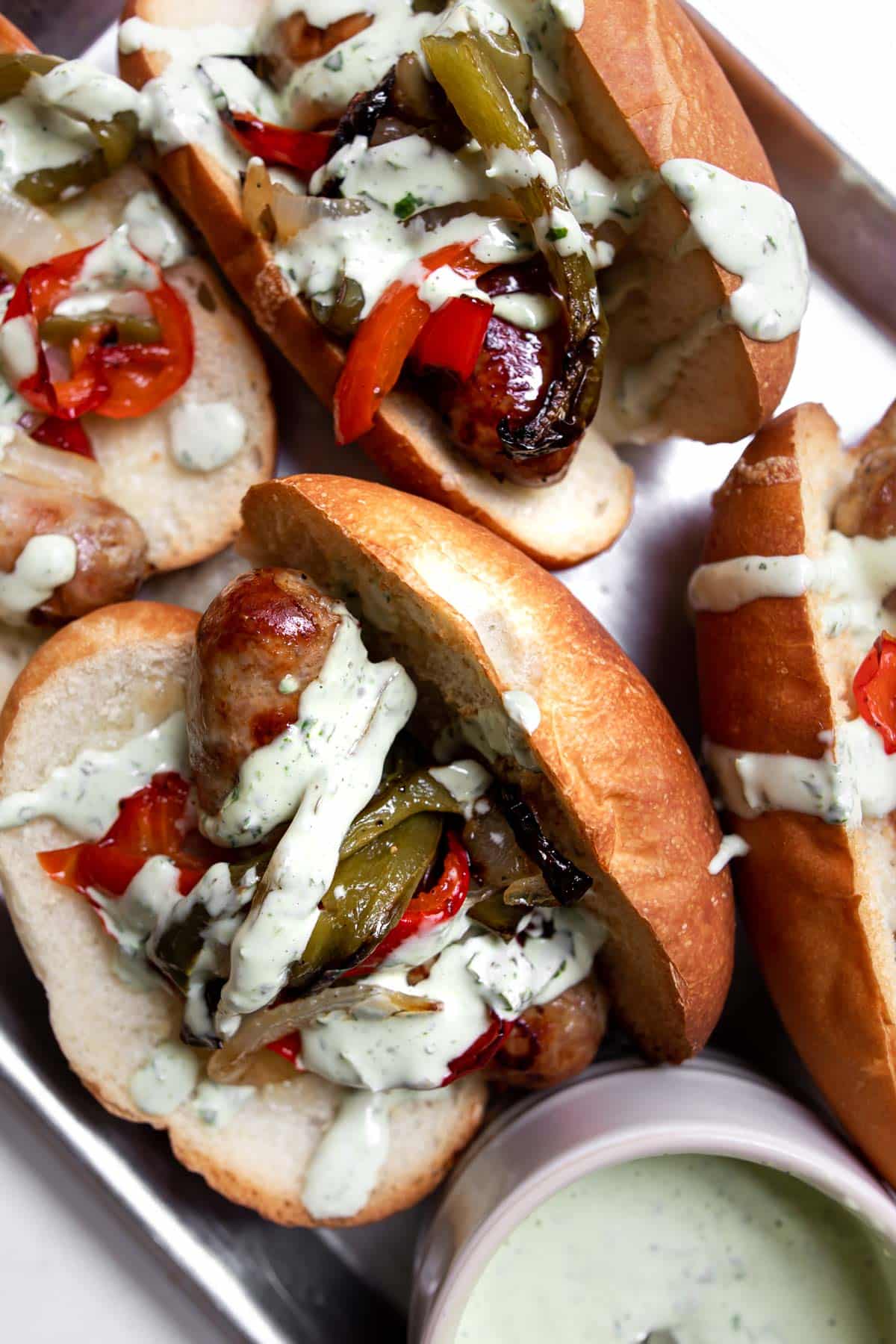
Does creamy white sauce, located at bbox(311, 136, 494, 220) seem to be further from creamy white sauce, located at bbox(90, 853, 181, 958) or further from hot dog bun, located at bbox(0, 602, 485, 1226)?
creamy white sauce, located at bbox(90, 853, 181, 958)

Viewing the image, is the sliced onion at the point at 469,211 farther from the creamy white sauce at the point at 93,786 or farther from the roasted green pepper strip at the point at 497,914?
the roasted green pepper strip at the point at 497,914

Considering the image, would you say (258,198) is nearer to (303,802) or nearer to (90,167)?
(90,167)

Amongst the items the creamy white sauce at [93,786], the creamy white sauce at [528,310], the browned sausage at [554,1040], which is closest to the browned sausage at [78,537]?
the creamy white sauce at [93,786]

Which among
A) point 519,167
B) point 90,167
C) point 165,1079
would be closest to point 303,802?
point 165,1079

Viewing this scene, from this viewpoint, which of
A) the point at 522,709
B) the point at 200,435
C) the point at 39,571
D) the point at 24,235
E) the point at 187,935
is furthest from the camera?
the point at 200,435

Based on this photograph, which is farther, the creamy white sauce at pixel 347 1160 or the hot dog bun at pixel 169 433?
the hot dog bun at pixel 169 433
